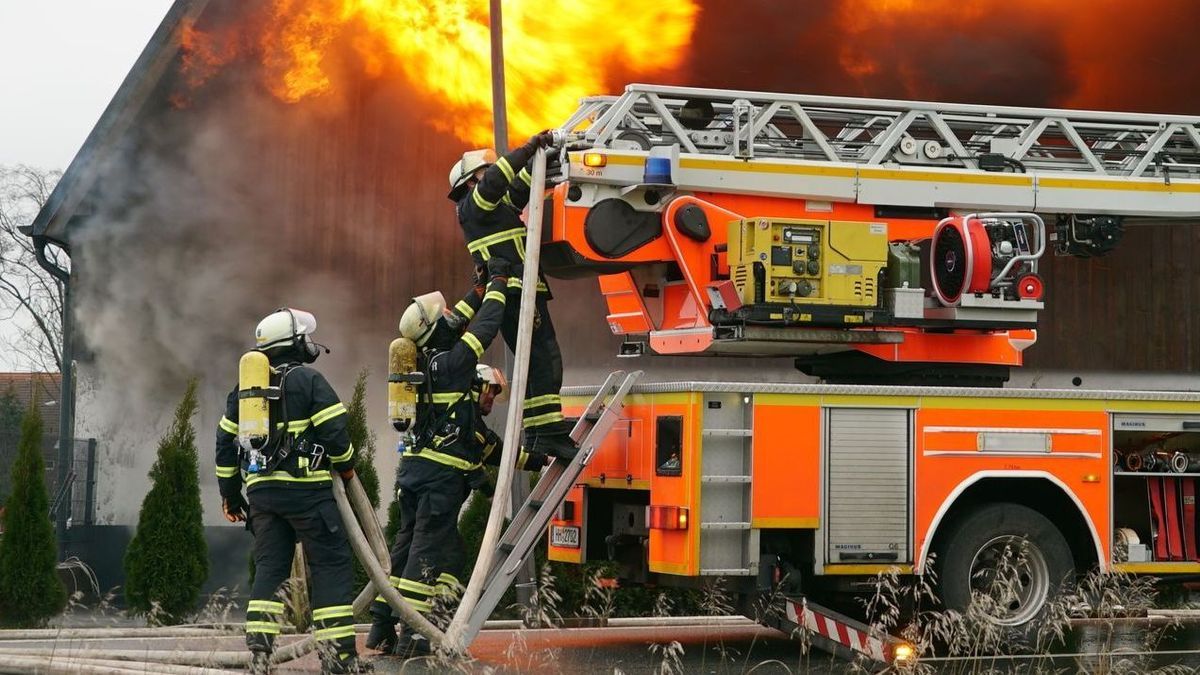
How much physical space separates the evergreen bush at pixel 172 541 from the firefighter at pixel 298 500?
5.22m

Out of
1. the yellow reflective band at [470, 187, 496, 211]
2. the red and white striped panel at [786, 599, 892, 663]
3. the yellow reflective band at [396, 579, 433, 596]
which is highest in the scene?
the yellow reflective band at [470, 187, 496, 211]

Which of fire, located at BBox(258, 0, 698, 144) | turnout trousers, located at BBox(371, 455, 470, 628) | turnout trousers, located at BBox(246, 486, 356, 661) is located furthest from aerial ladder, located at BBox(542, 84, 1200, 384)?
fire, located at BBox(258, 0, 698, 144)

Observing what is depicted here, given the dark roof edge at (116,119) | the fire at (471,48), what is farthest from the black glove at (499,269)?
the dark roof edge at (116,119)

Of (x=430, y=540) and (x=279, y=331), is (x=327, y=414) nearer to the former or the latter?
(x=279, y=331)

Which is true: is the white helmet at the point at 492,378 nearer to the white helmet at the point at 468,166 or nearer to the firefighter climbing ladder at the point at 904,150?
the white helmet at the point at 468,166

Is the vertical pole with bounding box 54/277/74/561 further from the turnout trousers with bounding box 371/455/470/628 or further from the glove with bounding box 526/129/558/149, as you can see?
the glove with bounding box 526/129/558/149

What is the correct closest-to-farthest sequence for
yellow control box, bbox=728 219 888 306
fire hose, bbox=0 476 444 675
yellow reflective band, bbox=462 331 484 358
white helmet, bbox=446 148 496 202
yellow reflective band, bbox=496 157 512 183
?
fire hose, bbox=0 476 444 675
yellow reflective band, bbox=462 331 484 358
yellow reflective band, bbox=496 157 512 183
yellow control box, bbox=728 219 888 306
white helmet, bbox=446 148 496 202

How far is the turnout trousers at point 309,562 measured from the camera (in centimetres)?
757

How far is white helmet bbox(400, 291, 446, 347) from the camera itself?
29.0 feet

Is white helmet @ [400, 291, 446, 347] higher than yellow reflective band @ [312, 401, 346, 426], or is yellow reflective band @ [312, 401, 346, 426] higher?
white helmet @ [400, 291, 446, 347]

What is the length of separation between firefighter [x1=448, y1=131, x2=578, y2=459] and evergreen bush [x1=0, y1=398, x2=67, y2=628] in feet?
17.4

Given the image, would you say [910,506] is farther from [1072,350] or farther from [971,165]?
[1072,350]

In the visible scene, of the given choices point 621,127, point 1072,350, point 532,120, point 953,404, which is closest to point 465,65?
point 532,120

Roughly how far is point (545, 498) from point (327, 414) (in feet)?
5.24
